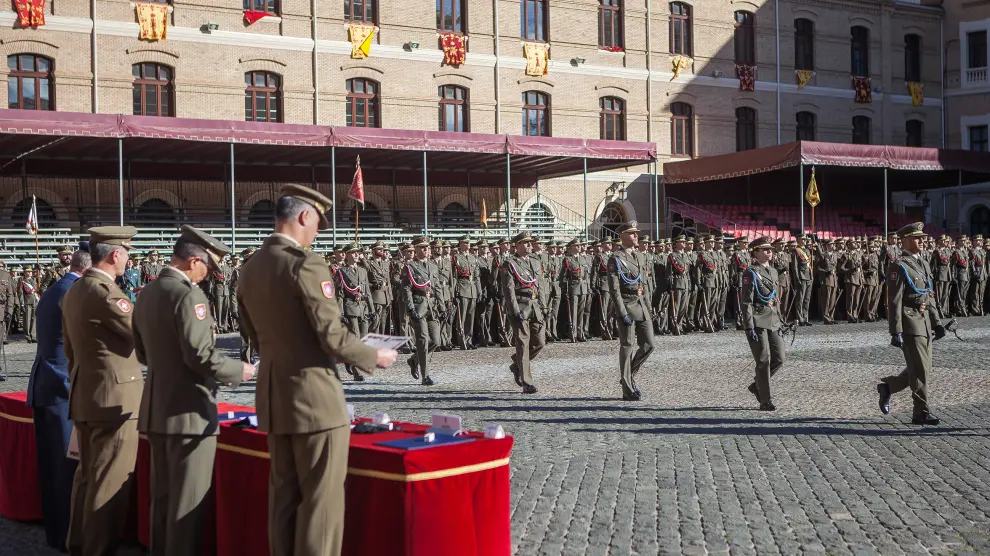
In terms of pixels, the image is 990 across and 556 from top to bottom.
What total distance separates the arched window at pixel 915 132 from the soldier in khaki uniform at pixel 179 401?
38540mm

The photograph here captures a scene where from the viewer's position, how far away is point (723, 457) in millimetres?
8094

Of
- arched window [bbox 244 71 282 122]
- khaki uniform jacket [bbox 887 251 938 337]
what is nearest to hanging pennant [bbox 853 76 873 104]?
arched window [bbox 244 71 282 122]

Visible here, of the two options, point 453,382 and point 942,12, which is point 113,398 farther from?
point 942,12

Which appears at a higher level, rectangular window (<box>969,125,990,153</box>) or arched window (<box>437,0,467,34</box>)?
arched window (<box>437,0,467,34</box>)

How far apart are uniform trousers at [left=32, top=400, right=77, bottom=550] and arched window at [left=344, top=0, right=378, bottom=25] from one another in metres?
24.5

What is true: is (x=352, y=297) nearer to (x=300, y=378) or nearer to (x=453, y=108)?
(x=300, y=378)

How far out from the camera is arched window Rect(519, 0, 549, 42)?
1246 inches

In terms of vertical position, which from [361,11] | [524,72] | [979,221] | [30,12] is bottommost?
[979,221]

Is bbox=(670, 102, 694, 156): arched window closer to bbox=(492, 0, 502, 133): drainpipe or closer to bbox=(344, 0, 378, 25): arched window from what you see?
bbox=(492, 0, 502, 133): drainpipe

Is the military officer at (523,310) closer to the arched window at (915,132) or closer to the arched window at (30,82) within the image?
the arched window at (30,82)

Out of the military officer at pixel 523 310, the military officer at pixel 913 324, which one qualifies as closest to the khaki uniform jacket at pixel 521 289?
the military officer at pixel 523 310

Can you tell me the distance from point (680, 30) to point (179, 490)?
31957 millimetres

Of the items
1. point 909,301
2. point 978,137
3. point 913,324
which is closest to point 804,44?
point 978,137

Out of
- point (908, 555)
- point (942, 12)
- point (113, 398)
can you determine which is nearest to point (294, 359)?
point (113, 398)
